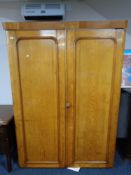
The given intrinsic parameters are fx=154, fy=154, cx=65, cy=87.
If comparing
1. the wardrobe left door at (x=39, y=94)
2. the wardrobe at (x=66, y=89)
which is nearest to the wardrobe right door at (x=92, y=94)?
the wardrobe at (x=66, y=89)

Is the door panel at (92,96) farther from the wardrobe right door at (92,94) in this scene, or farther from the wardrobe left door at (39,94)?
the wardrobe left door at (39,94)

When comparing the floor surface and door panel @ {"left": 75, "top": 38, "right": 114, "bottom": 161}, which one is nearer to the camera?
door panel @ {"left": 75, "top": 38, "right": 114, "bottom": 161}

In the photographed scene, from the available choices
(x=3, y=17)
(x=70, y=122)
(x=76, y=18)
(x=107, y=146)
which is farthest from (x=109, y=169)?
(x=3, y=17)

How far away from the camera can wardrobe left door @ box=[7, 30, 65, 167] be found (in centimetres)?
164

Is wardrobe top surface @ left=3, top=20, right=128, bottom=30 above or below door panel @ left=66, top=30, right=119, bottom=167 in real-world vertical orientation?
above

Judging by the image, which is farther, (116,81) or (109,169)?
(109,169)

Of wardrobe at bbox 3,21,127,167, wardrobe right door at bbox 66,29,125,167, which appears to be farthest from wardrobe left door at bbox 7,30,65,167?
wardrobe right door at bbox 66,29,125,167

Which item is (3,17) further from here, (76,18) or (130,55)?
(130,55)

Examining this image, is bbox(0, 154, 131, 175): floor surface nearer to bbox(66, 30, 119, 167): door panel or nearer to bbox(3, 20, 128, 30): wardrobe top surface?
bbox(66, 30, 119, 167): door panel

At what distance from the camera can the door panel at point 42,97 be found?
1.66 meters

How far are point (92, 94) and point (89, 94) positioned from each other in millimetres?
35

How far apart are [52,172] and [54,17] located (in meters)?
2.03

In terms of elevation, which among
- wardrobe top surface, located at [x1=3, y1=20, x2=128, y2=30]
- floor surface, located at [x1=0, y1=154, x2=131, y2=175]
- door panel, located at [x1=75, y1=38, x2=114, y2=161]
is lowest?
floor surface, located at [x1=0, y1=154, x2=131, y2=175]

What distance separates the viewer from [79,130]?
1.91 metres
